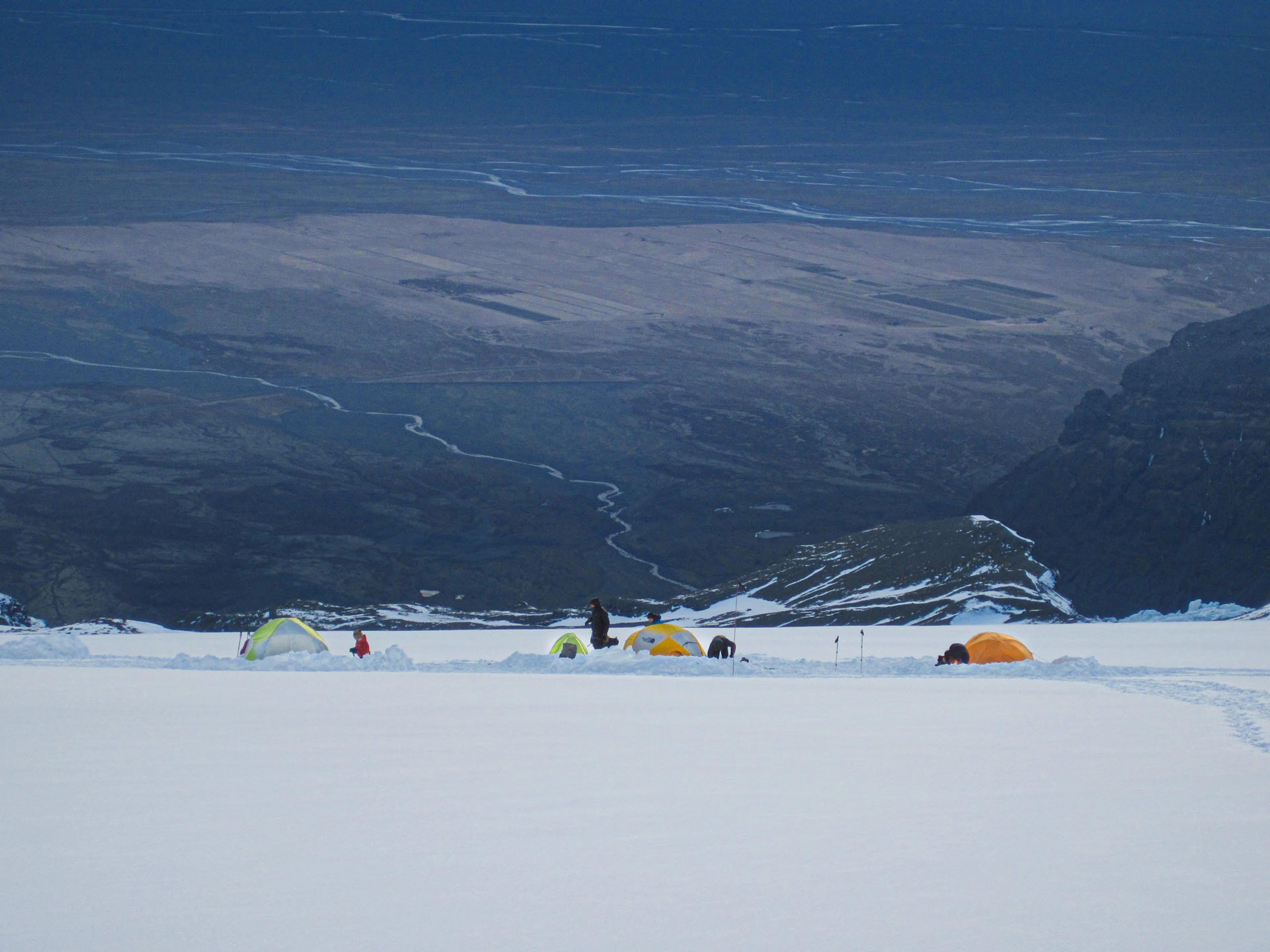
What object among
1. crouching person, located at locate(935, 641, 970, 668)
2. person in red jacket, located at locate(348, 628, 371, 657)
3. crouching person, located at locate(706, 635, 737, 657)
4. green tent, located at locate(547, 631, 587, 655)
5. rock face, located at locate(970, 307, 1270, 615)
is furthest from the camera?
rock face, located at locate(970, 307, 1270, 615)

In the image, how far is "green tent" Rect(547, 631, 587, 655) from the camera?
2481 cm

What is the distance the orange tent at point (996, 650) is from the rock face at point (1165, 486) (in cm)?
3611

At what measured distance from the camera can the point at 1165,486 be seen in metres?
69.1

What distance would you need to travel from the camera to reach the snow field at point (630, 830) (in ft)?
22.8

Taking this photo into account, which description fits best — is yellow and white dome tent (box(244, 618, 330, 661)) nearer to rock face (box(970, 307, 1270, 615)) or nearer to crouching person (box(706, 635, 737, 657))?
crouching person (box(706, 635, 737, 657))

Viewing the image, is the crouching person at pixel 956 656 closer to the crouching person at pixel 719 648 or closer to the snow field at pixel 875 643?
the snow field at pixel 875 643

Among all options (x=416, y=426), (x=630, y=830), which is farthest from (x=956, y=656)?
(x=416, y=426)

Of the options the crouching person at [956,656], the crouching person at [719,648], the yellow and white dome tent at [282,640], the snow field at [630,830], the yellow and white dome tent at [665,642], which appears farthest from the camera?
the yellow and white dome tent at [282,640]

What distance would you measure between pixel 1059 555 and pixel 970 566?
421 cm

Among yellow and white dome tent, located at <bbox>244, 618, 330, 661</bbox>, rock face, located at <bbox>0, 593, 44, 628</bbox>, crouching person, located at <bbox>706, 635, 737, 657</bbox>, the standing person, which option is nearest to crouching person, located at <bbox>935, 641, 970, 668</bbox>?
crouching person, located at <bbox>706, 635, 737, 657</bbox>

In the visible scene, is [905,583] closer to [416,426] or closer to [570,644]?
[570,644]

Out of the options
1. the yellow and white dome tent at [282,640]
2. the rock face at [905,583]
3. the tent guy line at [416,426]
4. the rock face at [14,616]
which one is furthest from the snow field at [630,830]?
the tent guy line at [416,426]

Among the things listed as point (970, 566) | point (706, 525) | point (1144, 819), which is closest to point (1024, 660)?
point (1144, 819)

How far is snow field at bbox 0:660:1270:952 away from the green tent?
9.36 m
